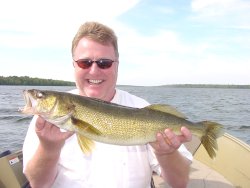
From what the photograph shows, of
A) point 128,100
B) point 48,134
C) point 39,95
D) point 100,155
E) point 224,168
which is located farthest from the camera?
point 224,168

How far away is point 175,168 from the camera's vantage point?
14.7 feet

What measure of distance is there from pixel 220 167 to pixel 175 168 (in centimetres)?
417

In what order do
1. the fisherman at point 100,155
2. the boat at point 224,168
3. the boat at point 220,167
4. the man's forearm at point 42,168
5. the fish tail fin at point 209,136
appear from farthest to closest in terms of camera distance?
the boat at point 224,168 → the boat at point 220,167 → the fish tail fin at point 209,136 → the fisherman at point 100,155 → the man's forearm at point 42,168

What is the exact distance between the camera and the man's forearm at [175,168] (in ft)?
14.2

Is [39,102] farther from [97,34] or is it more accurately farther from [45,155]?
[97,34]

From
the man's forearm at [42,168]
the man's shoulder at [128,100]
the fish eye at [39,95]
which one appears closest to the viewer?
the fish eye at [39,95]

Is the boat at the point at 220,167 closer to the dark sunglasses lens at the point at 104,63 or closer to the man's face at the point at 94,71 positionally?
the man's face at the point at 94,71

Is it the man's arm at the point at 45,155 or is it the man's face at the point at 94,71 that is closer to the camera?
the man's arm at the point at 45,155

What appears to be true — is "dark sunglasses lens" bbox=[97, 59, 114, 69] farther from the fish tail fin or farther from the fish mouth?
the fish tail fin

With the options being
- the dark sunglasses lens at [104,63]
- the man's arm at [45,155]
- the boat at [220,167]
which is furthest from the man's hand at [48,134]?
the boat at [220,167]

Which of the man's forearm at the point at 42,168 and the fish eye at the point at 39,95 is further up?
the fish eye at the point at 39,95

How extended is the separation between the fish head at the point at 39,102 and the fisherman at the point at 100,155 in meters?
0.39

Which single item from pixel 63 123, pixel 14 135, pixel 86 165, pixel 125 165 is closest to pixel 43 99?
pixel 63 123

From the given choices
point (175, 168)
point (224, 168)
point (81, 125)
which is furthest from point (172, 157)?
point (224, 168)
